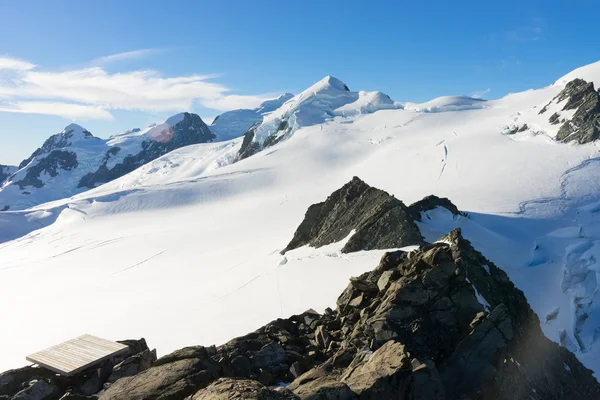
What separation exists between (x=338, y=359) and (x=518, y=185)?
26.5m

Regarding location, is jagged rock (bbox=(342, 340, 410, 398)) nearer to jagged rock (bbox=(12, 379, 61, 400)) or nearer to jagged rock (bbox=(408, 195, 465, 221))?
jagged rock (bbox=(12, 379, 61, 400))

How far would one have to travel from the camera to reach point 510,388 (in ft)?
24.1

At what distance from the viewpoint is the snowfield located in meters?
16.5

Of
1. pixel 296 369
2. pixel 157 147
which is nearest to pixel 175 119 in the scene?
pixel 157 147

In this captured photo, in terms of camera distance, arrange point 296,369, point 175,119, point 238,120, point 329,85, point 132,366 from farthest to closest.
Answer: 1. point 175,119
2. point 238,120
3. point 329,85
4. point 132,366
5. point 296,369

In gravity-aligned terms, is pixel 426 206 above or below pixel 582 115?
below

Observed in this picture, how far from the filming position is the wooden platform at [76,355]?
351 inches

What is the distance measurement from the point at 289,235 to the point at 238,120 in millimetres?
144318

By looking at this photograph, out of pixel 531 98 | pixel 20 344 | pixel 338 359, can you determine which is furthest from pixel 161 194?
pixel 531 98

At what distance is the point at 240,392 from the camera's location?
5.53 m

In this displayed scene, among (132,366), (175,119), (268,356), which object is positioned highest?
(175,119)

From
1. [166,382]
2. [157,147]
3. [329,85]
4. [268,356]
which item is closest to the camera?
[166,382]

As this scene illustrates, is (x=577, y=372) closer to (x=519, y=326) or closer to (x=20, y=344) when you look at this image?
(x=519, y=326)

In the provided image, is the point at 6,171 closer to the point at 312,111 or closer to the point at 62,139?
the point at 62,139
